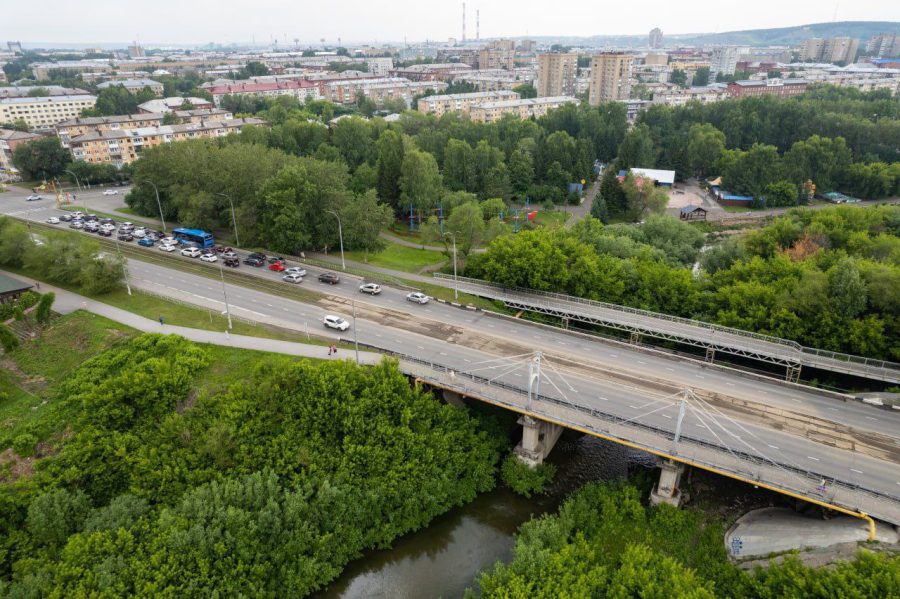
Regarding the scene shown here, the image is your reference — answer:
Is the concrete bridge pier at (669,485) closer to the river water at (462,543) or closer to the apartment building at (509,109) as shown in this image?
the river water at (462,543)

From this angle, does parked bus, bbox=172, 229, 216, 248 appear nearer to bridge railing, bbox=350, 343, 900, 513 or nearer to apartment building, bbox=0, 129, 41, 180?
bridge railing, bbox=350, 343, 900, 513

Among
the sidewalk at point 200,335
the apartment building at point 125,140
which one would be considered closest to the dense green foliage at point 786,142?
the sidewalk at point 200,335

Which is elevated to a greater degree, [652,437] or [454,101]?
[454,101]

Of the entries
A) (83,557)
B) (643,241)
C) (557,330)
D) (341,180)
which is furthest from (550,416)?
(341,180)

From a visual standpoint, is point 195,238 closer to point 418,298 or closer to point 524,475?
point 418,298

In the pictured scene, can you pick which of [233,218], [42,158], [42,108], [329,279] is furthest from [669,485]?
[42,108]

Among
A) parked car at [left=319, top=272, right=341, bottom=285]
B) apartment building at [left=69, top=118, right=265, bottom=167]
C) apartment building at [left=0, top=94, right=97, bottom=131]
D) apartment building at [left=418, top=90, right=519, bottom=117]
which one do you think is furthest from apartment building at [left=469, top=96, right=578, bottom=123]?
apartment building at [left=0, top=94, right=97, bottom=131]
